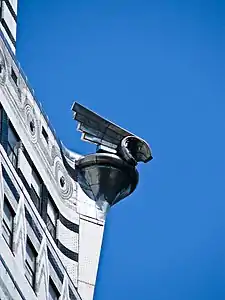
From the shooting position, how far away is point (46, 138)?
55500 mm

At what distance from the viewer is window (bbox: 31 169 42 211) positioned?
5234 cm

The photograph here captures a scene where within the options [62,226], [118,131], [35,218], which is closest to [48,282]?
[35,218]

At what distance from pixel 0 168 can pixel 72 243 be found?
901 centimetres

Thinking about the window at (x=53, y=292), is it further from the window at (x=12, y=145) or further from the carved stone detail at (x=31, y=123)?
the carved stone detail at (x=31, y=123)

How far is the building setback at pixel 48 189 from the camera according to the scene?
4772 cm

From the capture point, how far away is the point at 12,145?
51.0m

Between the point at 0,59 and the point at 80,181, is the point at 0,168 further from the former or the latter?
the point at 80,181

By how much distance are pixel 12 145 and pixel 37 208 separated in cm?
245

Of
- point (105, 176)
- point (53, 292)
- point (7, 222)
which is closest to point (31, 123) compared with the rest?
point (105, 176)

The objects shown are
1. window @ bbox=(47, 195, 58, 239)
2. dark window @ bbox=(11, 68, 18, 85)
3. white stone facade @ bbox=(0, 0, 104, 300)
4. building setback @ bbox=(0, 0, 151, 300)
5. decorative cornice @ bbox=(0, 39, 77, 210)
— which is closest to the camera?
white stone facade @ bbox=(0, 0, 104, 300)

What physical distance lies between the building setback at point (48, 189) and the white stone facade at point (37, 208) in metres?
0.03

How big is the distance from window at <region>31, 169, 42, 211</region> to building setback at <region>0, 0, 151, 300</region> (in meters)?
0.04

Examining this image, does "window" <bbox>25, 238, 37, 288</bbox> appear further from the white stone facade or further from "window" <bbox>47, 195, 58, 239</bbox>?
→ "window" <bbox>47, 195, 58, 239</bbox>

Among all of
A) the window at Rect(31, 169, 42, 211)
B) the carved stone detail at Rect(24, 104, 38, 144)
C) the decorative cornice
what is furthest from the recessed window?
the carved stone detail at Rect(24, 104, 38, 144)
